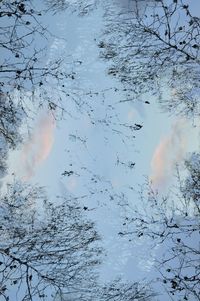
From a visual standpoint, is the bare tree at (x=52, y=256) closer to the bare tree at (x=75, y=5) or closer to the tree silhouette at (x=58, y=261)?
the tree silhouette at (x=58, y=261)

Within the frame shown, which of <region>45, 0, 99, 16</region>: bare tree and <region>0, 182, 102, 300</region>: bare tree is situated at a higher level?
<region>45, 0, 99, 16</region>: bare tree

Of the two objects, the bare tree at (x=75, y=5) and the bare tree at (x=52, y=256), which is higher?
the bare tree at (x=75, y=5)

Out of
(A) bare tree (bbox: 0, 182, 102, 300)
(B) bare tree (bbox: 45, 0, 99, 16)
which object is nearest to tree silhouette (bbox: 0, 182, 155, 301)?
(A) bare tree (bbox: 0, 182, 102, 300)

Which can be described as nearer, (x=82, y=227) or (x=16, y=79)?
(x=16, y=79)

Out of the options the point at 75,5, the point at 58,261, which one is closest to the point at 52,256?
the point at 58,261

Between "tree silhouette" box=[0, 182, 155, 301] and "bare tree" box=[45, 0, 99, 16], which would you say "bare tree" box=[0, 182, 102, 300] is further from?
"bare tree" box=[45, 0, 99, 16]

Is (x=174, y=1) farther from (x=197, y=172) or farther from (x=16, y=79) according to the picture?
(x=197, y=172)

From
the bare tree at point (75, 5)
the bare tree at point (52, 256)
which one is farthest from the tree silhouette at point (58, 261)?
the bare tree at point (75, 5)

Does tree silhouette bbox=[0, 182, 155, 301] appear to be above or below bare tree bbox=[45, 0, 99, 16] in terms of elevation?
below

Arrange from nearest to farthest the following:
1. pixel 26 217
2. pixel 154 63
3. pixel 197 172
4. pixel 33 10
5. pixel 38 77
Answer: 1. pixel 33 10
2. pixel 38 77
3. pixel 154 63
4. pixel 26 217
5. pixel 197 172

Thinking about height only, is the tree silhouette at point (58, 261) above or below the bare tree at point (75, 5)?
below

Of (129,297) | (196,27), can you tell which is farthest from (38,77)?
(129,297)
